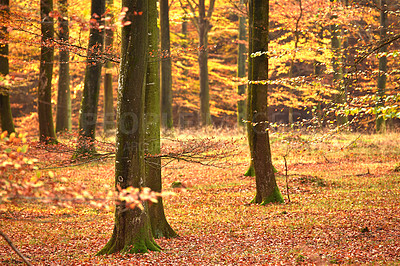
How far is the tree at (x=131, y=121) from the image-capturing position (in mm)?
6355

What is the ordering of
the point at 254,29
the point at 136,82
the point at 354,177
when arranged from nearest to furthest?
the point at 136,82
the point at 254,29
the point at 354,177

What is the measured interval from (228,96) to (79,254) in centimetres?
2628

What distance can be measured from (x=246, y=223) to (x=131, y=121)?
391 centimetres

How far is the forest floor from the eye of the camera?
657 centimetres

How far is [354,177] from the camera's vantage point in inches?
524

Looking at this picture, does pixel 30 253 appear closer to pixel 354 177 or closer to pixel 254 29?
pixel 254 29

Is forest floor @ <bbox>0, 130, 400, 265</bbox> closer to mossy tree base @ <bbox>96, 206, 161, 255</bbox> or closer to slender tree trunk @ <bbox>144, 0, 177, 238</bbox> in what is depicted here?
mossy tree base @ <bbox>96, 206, 161, 255</bbox>

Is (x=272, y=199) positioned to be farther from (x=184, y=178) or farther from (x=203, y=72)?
(x=203, y=72)

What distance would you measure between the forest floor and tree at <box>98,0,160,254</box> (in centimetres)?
40

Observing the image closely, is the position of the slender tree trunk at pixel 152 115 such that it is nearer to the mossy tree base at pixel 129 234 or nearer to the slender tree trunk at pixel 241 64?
the mossy tree base at pixel 129 234

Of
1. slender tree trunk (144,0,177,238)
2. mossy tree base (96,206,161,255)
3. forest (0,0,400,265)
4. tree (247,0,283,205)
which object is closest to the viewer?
forest (0,0,400,265)

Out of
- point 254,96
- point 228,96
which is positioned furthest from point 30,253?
point 228,96

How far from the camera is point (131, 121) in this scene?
6.40 m

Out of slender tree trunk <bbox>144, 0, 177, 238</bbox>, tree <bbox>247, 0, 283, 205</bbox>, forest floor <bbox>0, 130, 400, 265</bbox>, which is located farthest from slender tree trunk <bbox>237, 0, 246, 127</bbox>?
slender tree trunk <bbox>144, 0, 177, 238</bbox>
